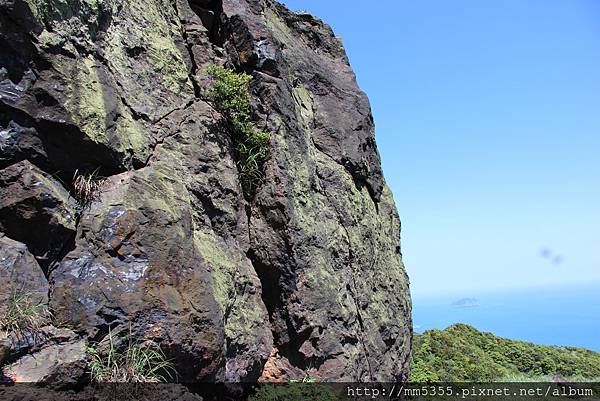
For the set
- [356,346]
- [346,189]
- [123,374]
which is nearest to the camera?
[123,374]

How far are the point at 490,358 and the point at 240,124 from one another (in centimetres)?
1740

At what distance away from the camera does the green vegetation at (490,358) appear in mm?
19281

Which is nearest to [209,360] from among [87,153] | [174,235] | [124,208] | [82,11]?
[174,235]

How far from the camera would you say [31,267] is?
5789 millimetres

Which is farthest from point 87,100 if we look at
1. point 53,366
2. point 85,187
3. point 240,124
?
point 53,366

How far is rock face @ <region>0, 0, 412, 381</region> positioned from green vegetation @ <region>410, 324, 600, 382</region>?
6863mm

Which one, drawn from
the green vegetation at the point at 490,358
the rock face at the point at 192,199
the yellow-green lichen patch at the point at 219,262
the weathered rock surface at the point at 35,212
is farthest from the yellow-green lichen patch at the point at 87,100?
the green vegetation at the point at 490,358

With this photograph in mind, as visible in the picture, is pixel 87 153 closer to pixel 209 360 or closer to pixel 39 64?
pixel 39 64

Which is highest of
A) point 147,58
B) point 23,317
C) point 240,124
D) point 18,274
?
point 147,58

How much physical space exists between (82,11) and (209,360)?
5.32m

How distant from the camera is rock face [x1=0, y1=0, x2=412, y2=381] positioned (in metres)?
6.12

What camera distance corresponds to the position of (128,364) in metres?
5.86

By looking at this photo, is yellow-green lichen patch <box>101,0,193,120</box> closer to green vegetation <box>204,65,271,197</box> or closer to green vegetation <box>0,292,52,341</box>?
green vegetation <box>204,65,271,197</box>

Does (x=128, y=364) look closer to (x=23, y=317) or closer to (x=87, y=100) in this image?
(x=23, y=317)
